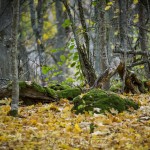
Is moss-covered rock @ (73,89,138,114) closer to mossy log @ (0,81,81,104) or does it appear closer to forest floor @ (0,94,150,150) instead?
forest floor @ (0,94,150,150)

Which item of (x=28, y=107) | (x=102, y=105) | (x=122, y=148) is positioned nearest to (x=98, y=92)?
(x=102, y=105)

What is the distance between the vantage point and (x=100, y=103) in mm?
6676

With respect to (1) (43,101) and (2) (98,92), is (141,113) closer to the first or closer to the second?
(2) (98,92)

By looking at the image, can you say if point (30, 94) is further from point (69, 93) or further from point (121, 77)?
point (121, 77)

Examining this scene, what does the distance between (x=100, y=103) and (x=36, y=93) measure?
1.91m

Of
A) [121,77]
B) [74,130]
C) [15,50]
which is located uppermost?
[15,50]

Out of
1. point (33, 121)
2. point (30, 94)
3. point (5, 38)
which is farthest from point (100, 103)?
point (5, 38)

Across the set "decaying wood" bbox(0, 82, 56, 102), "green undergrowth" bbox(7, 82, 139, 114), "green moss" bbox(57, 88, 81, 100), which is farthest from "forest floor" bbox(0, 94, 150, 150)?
"green moss" bbox(57, 88, 81, 100)

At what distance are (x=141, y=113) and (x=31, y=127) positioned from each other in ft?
7.17

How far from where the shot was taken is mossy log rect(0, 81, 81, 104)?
7.82 metres

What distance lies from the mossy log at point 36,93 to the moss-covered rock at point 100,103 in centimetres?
139

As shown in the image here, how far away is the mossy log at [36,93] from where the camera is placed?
782cm

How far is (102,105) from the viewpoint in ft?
21.7

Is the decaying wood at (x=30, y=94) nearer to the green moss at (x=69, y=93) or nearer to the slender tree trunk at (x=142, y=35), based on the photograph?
the green moss at (x=69, y=93)
